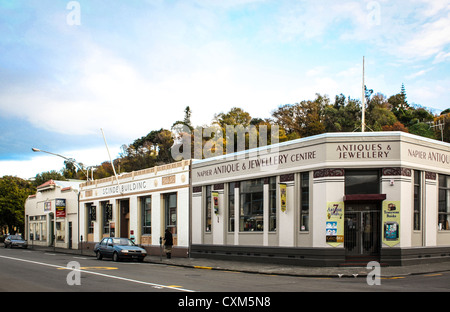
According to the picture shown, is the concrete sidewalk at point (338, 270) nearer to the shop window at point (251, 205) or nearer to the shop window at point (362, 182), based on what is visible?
the shop window at point (251, 205)

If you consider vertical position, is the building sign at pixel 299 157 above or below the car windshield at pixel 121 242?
above

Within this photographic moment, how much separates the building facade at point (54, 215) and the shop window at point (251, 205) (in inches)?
874

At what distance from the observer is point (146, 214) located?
3600 cm

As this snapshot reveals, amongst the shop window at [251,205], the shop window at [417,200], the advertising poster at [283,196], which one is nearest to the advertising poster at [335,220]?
the advertising poster at [283,196]

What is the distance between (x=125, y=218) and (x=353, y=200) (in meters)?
22.8

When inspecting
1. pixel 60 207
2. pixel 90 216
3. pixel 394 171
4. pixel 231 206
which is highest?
pixel 394 171

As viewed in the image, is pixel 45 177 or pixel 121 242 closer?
pixel 121 242

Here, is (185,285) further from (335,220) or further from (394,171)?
(394,171)

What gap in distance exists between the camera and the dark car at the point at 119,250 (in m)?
27.2

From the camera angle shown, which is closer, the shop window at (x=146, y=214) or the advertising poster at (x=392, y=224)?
the advertising poster at (x=392, y=224)

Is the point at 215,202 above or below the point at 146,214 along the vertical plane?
above

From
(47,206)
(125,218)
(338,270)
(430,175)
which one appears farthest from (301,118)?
(338,270)

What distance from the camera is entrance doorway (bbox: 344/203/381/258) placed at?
71.6ft

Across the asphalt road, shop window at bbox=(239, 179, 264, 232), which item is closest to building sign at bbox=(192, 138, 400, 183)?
shop window at bbox=(239, 179, 264, 232)
